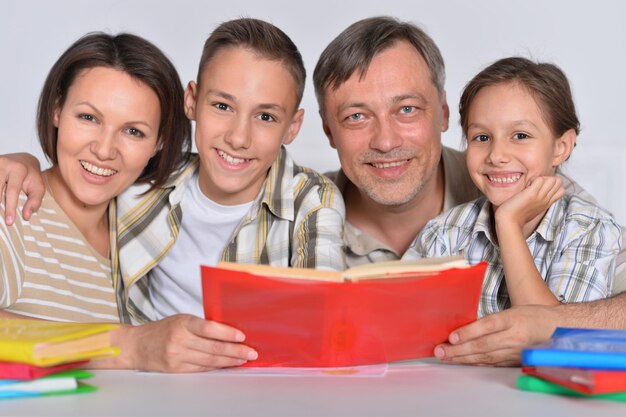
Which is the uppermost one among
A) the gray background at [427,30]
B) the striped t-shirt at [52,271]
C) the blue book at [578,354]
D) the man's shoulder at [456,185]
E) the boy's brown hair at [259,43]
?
the gray background at [427,30]

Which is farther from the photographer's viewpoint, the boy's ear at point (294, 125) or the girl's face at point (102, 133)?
the boy's ear at point (294, 125)

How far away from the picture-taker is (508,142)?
87.2 inches

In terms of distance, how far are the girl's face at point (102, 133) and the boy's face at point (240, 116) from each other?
17 centimetres

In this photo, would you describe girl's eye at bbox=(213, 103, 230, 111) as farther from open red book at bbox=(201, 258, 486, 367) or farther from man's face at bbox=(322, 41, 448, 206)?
open red book at bbox=(201, 258, 486, 367)

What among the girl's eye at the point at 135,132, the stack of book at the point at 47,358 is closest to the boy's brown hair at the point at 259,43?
the girl's eye at the point at 135,132

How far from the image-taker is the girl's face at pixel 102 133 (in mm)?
2184

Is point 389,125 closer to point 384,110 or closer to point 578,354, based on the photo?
point 384,110

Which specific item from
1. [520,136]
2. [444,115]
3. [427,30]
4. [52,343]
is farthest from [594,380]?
[427,30]

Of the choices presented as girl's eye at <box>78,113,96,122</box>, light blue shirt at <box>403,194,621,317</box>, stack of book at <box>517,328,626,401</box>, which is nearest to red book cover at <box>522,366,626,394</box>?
stack of book at <box>517,328,626,401</box>

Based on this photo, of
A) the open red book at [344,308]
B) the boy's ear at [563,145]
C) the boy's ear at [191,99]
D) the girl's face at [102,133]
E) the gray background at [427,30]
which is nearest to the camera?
the open red book at [344,308]

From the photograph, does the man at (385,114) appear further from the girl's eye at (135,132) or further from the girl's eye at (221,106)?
the girl's eye at (135,132)

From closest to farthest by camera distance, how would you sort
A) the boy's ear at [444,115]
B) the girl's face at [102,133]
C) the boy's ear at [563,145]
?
the girl's face at [102,133], the boy's ear at [563,145], the boy's ear at [444,115]

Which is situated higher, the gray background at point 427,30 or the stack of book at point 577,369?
the gray background at point 427,30

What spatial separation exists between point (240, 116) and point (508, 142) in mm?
724
